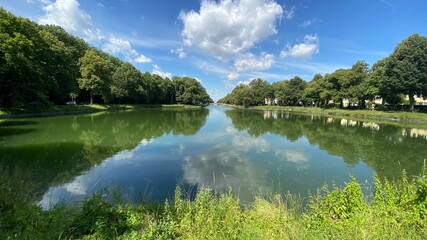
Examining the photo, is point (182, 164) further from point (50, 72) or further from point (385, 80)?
point (385, 80)

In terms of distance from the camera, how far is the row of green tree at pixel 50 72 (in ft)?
96.4

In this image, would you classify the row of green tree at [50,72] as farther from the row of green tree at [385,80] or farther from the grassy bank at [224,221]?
the row of green tree at [385,80]

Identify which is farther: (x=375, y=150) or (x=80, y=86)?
(x=80, y=86)

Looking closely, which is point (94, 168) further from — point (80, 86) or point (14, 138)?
point (80, 86)

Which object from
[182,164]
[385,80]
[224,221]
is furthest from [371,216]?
[385,80]

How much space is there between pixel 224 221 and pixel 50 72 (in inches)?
1843

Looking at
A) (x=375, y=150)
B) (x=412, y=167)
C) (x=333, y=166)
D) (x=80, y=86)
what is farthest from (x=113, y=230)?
(x=80, y=86)

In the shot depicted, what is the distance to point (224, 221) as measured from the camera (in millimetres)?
5598

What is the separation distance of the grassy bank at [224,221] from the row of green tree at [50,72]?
97.3ft

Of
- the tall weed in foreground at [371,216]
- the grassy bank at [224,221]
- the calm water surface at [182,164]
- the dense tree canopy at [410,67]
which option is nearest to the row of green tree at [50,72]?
the calm water surface at [182,164]

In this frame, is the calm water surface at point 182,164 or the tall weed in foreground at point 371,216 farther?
the calm water surface at point 182,164

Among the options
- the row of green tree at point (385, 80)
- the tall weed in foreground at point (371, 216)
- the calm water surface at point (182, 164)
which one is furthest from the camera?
the row of green tree at point (385, 80)

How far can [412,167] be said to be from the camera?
13.7 meters

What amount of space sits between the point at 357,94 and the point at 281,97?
4058 cm
